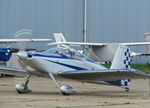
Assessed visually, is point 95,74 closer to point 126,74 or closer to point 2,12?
point 126,74

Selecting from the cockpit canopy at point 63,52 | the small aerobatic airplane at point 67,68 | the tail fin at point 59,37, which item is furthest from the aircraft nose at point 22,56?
the tail fin at point 59,37

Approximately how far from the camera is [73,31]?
39250 millimetres

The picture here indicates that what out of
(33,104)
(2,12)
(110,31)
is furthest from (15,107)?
(110,31)

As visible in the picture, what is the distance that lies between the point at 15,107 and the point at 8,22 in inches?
1087

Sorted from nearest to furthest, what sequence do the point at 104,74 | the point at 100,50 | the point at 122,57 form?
the point at 104,74, the point at 122,57, the point at 100,50

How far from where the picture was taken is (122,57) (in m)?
16.2

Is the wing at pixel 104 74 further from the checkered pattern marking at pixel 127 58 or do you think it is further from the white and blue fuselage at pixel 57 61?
the checkered pattern marking at pixel 127 58

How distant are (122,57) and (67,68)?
6.52 feet

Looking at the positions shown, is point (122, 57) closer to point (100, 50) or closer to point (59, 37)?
point (59, 37)

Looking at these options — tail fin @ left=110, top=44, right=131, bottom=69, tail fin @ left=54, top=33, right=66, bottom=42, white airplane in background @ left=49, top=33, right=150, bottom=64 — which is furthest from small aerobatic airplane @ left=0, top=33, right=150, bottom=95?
tail fin @ left=54, top=33, right=66, bottom=42

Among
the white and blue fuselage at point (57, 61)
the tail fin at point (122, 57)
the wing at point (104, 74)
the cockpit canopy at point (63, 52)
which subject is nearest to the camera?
the wing at point (104, 74)

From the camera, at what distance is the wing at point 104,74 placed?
14.5 m

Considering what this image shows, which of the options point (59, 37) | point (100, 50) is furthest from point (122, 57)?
point (100, 50)

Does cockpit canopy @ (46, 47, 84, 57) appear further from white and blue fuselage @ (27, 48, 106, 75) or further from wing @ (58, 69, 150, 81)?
wing @ (58, 69, 150, 81)
